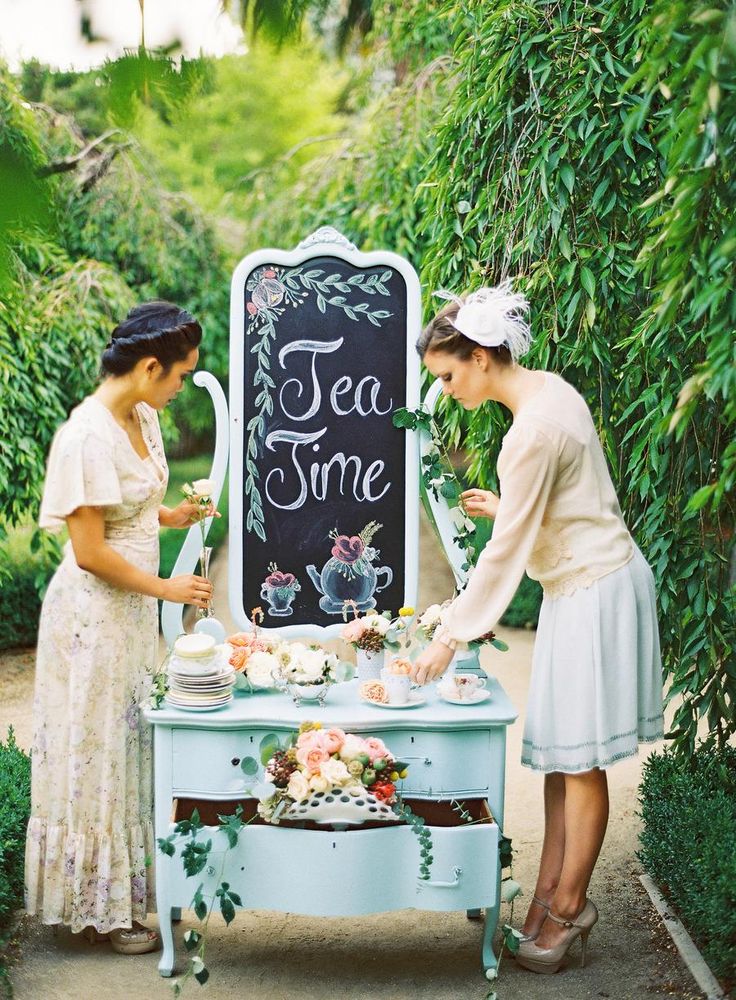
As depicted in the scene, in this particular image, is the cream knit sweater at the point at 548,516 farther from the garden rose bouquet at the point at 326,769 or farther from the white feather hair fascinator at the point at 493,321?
the garden rose bouquet at the point at 326,769

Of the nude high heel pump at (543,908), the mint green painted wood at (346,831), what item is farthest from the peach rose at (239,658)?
the nude high heel pump at (543,908)

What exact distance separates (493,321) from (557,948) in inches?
62.4

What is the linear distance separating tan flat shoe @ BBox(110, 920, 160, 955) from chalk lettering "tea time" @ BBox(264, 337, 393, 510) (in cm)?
120

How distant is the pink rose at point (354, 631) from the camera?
118 inches

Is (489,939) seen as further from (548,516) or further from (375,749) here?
(548,516)

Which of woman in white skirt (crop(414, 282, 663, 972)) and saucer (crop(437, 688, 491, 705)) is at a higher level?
woman in white skirt (crop(414, 282, 663, 972))

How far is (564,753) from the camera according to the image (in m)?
2.78

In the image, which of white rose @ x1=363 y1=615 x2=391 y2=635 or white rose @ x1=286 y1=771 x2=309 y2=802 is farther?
white rose @ x1=363 y1=615 x2=391 y2=635

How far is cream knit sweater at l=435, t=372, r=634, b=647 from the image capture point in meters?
2.64

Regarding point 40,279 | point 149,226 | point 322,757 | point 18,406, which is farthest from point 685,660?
point 149,226

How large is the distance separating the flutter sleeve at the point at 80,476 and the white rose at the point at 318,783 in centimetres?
81

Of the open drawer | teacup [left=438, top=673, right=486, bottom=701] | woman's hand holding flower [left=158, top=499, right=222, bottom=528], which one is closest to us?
the open drawer

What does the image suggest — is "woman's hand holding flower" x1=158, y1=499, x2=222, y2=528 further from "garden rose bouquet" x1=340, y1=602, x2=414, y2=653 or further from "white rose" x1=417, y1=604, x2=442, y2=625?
"white rose" x1=417, y1=604, x2=442, y2=625

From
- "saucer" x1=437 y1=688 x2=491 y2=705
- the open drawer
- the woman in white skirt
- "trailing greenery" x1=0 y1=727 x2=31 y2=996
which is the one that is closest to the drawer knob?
Answer: the open drawer
